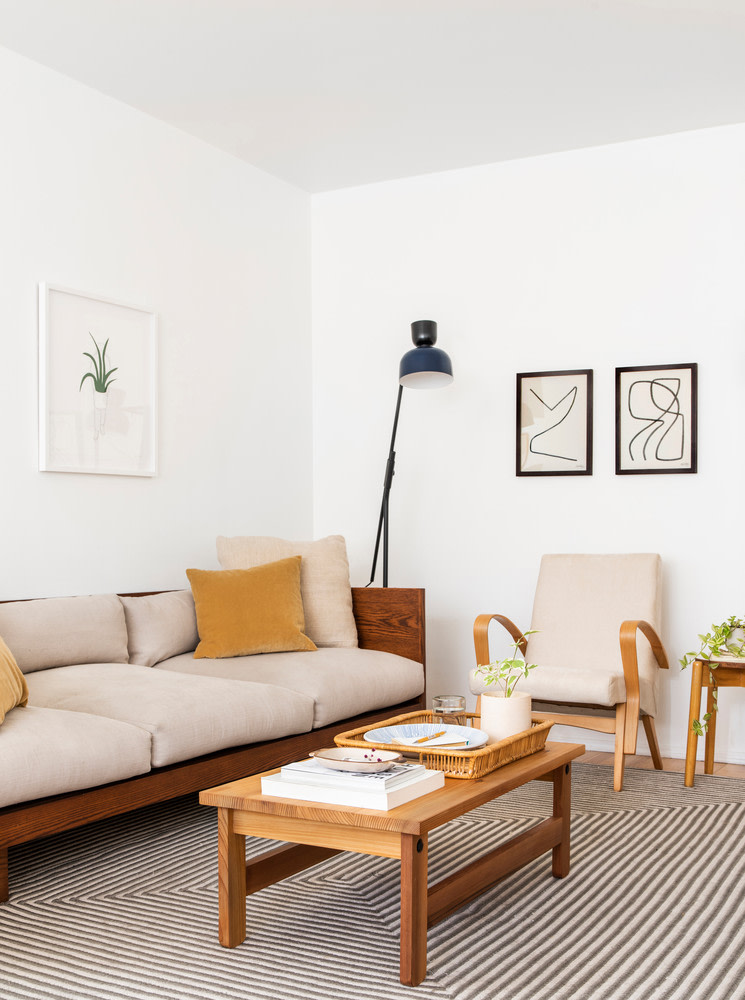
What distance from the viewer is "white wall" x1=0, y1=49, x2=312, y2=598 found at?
3748 mm

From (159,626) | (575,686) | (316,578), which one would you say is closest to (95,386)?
(159,626)

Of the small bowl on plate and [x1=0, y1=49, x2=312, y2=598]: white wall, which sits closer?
the small bowl on plate

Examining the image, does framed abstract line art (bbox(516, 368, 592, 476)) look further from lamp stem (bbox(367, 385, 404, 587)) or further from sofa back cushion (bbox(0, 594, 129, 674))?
sofa back cushion (bbox(0, 594, 129, 674))

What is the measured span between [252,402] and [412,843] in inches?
131

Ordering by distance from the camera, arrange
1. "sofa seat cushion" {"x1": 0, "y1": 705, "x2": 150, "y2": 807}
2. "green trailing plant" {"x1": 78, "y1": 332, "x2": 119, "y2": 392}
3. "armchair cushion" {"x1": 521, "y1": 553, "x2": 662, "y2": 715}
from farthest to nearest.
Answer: "armchair cushion" {"x1": 521, "y1": 553, "x2": 662, "y2": 715} < "green trailing plant" {"x1": 78, "y1": 332, "x2": 119, "y2": 392} < "sofa seat cushion" {"x1": 0, "y1": 705, "x2": 150, "y2": 807}

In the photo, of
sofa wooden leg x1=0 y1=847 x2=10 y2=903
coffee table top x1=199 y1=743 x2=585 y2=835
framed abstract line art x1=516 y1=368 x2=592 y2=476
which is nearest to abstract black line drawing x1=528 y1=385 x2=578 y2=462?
framed abstract line art x1=516 y1=368 x2=592 y2=476

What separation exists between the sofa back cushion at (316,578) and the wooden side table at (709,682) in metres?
1.39

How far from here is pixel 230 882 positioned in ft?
7.03

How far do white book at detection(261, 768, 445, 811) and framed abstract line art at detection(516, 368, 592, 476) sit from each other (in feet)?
8.93

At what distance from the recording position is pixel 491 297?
16.1 feet

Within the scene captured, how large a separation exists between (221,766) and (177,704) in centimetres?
26

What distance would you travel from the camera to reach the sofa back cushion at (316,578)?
13.8 feet

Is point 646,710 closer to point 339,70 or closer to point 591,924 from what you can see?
point 591,924

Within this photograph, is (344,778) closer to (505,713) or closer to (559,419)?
(505,713)
